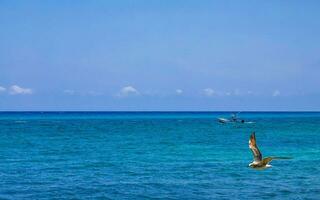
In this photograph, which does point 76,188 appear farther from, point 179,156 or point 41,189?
point 179,156

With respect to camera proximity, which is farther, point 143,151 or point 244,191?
point 143,151

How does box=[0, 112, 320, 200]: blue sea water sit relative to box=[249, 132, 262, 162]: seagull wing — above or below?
below

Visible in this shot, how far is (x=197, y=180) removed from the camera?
34.7 metres

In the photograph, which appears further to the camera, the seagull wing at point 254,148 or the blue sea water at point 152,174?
the blue sea water at point 152,174

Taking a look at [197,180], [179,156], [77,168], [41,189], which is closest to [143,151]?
[179,156]

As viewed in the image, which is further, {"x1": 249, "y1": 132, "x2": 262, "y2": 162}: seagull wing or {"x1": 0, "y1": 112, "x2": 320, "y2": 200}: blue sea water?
{"x1": 0, "y1": 112, "x2": 320, "y2": 200}: blue sea water

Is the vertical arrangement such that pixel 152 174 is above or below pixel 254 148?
below

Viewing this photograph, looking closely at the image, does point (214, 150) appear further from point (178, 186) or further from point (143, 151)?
point (178, 186)

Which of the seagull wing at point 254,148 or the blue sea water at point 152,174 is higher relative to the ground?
the seagull wing at point 254,148

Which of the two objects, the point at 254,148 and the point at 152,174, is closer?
the point at 254,148

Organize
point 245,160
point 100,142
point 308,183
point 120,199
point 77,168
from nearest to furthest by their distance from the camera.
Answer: point 120,199, point 308,183, point 77,168, point 245,160, point 100,142

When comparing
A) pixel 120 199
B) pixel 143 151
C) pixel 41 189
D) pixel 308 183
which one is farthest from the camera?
pixel 143 151

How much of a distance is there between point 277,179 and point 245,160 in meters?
11.0

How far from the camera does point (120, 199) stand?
29453mm
